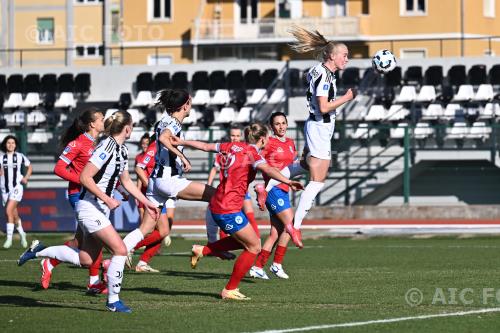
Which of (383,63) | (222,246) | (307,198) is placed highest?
(383,63)

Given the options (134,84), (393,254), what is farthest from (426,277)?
(134,84)

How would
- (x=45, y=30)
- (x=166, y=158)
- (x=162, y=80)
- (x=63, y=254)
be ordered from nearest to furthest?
(x=63, y=254), (x=166, y=158), (x=162, y=80), (x=45, y=30)

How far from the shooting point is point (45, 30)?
219 feet

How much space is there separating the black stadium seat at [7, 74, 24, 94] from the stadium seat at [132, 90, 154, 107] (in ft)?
14.5

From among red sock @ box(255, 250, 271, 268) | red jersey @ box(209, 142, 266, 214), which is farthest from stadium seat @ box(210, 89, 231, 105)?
red jersey @ box(209, 142, 266, 214)

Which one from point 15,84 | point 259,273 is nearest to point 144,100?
point 15,84

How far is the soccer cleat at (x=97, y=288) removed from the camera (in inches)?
491

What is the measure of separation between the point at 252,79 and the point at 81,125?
1060 inches

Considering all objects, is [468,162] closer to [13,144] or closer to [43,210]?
[43,210]

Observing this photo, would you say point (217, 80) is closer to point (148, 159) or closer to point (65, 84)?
point (65, 84)

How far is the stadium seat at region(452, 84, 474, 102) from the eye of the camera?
36.3 meters

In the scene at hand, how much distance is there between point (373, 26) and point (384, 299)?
46.7 meters

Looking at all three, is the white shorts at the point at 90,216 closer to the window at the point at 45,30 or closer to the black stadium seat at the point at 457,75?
the black stadium seat at the point at 457,75

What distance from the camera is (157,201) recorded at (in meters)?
13.4
